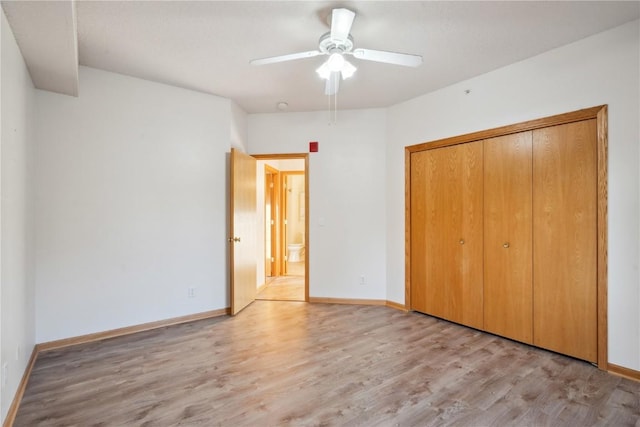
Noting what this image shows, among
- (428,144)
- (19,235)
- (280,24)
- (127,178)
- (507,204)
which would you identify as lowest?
(19,235)

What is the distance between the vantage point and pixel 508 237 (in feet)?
9.68

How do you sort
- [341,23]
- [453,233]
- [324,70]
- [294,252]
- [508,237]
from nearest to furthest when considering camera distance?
[341,23] → [324,70] → [508,237] → [453,233] → [294,252]

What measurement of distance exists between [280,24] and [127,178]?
2019mm

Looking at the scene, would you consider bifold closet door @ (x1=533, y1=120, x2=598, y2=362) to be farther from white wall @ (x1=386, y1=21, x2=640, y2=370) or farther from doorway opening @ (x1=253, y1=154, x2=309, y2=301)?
doorway opening @ (x1=253, y1=154, x2=309, y2=301)

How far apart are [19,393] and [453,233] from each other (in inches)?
144

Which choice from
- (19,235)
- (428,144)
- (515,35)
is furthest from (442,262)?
(19,235)

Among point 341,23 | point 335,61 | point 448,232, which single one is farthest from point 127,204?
point 448,232

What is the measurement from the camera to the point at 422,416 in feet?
6.08

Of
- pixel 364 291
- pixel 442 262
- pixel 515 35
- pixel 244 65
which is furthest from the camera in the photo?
pixel 364 291

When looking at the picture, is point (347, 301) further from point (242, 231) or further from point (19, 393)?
point (19, 393)

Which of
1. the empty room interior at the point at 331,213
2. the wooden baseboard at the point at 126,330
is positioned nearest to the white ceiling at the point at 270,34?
the empty room interior at the point at 331,213

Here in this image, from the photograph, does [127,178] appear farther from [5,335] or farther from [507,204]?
[507,204]

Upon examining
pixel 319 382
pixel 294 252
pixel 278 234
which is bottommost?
pixel 319 382

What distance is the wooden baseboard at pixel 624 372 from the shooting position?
7.29 ft
